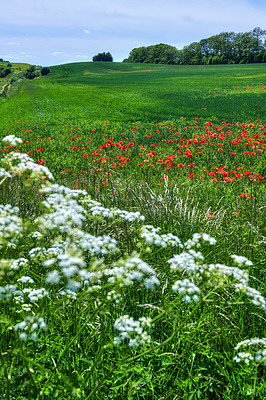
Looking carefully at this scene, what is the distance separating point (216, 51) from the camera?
10131 centimetres

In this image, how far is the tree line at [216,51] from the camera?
86.1 metres

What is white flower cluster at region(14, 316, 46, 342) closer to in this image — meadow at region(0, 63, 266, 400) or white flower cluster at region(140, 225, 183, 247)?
meadow at region(0, 63, 266, 400)

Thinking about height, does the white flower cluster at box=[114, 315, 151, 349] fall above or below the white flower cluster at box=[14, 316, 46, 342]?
below

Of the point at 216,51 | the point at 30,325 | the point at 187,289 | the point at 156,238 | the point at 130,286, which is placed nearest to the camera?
the point at 30,325

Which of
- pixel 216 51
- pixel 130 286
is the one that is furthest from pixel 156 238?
pixel 216 51

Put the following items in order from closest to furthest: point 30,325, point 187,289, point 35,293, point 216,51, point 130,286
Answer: point 30,325
point 187,289
point 35,293
point 130,286
point 216,51

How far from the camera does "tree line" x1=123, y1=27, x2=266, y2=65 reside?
283 feet

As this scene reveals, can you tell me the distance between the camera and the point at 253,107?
19156 mm

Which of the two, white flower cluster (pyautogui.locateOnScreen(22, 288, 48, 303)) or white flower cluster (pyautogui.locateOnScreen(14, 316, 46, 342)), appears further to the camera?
white flower cluster (pyautogui.locateOnScreen(22, 288, 48, 303))

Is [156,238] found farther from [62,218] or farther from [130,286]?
[130,286]

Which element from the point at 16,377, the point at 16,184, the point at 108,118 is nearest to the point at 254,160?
the point at 16,184

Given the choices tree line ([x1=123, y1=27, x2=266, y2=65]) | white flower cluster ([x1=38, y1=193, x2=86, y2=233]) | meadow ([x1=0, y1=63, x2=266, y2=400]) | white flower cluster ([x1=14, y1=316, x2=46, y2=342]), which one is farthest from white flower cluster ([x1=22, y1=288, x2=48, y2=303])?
tree line ([x1=123, y1=27, x2=266, y2=65])

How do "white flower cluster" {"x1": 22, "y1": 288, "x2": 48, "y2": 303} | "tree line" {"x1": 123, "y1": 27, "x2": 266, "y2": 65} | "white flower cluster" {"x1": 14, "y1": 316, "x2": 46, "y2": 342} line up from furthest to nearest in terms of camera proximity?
"tree line" {"x1": 123, "y1": 27, "x2": 266, "y2": 65}, "white flower cluster" {"x1": 22, "y1": 288, "x2": 48, "y2": 303}, "white flower cluster" {"x1": 14, "y1": 316, "x2": 46, "y2": 342}

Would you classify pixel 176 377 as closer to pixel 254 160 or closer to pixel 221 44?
pixel 254 160
